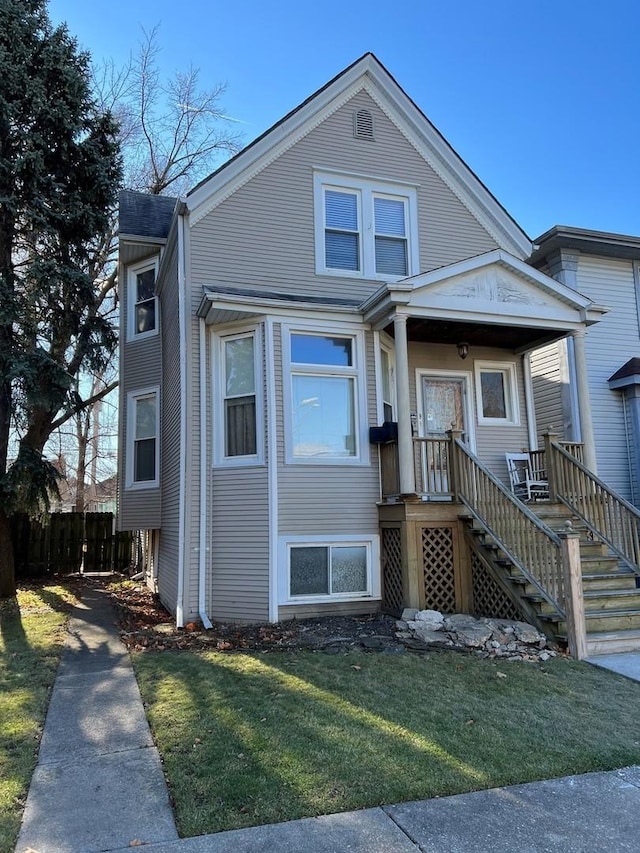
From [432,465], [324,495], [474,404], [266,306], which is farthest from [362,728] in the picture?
[474,404]

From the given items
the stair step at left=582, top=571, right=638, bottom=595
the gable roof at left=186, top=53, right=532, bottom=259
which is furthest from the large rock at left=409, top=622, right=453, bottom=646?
the gable roof at left=186, top=53, right=532, bottom=259

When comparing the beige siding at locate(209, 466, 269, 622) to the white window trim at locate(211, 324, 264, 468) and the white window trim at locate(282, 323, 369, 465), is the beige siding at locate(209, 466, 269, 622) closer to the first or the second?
the white window trim at locate(211, 324, 264, 468)

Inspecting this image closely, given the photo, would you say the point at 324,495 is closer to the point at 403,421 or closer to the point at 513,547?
the point at 403,421

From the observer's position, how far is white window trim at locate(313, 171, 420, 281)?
9.64m

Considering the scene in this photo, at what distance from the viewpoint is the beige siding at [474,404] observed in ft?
33.5

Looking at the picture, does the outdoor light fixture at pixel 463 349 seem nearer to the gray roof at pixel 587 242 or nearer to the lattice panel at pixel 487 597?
the gray roof at pixel 587 242

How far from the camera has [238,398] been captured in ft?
28.9

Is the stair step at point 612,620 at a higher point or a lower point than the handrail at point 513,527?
lower

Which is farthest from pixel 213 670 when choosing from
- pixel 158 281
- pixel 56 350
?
pixel 56 350

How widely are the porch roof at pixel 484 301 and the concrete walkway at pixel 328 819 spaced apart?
617 cm

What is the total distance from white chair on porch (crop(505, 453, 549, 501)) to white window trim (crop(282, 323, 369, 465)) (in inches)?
112

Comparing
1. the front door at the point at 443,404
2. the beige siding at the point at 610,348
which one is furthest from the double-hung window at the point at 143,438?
the beige siding at the point at 610,348

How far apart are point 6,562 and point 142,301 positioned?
5464 millimetres

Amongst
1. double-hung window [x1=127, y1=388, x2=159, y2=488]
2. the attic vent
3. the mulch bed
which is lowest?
the mulch bed
